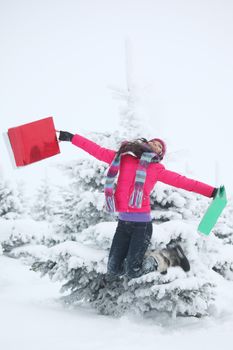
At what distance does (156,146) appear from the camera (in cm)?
557

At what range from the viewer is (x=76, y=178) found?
853cm

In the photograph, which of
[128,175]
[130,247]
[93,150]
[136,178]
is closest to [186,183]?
[136,178]

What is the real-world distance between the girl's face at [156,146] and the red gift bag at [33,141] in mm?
1567

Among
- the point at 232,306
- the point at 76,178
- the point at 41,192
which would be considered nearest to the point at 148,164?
the point at 76,178

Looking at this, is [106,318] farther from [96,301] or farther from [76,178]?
[76,178]

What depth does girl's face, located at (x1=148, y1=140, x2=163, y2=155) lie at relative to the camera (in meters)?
5.54

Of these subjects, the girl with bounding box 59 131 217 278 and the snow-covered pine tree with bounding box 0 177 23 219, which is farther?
the snow-covered pine tree with bounding box 0 177 23 219

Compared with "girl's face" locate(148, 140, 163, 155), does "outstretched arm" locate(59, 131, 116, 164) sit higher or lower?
lower

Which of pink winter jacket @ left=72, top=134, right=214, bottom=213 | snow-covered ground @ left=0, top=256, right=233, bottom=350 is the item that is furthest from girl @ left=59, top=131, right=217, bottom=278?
snow-covered ground @ left=0, top=256, right=233, bottom=350

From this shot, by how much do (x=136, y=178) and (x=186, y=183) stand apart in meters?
0.75

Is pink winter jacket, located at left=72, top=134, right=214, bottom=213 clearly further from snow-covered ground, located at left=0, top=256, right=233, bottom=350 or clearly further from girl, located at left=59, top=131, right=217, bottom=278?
snow-covered ground, located at left=0, top=256, right=233, bottom=350

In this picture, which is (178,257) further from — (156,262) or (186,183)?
(186,183)

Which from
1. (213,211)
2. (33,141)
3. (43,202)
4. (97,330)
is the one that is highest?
(33,141)

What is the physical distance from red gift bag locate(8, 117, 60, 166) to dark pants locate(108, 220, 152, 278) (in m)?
1.69
